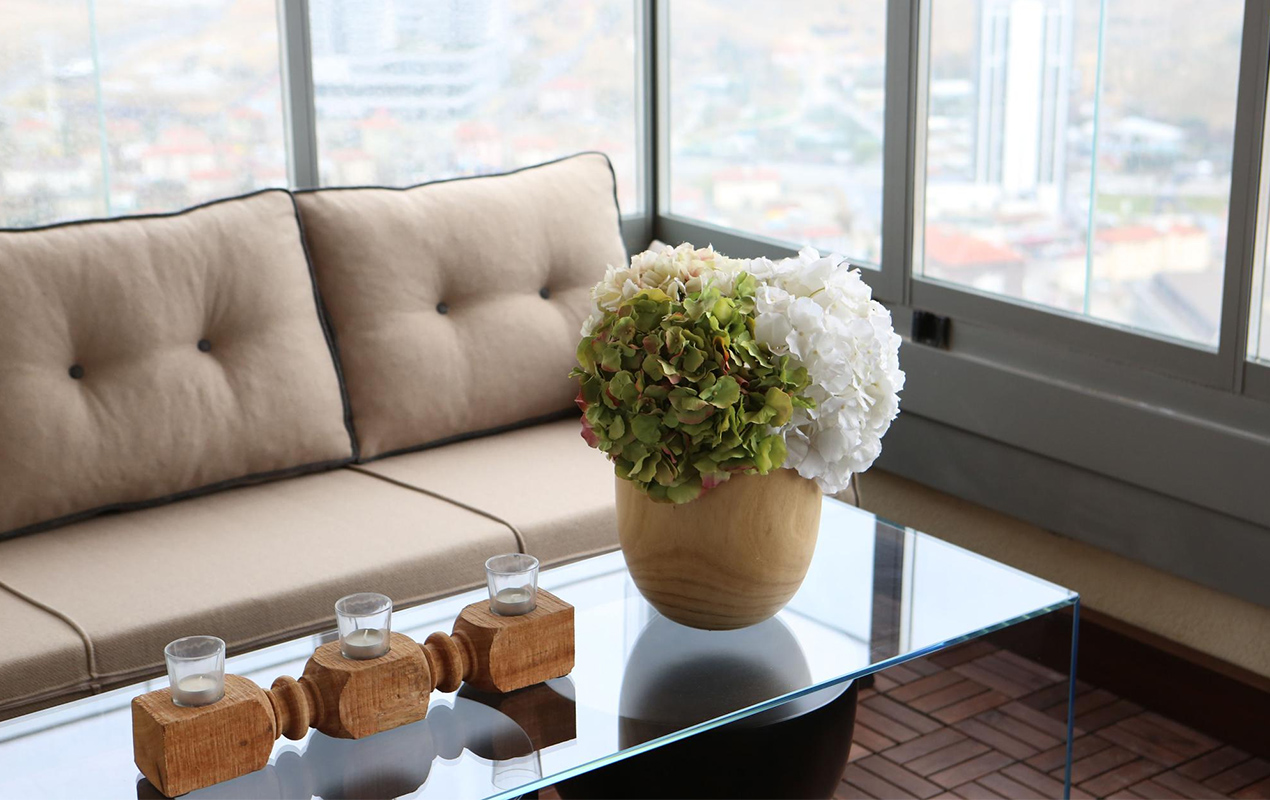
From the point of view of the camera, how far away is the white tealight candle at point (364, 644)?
1.34m

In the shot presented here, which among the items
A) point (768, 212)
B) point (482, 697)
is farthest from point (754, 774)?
point (768, 212)

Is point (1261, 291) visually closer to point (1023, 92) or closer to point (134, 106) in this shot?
point (1023, 92)

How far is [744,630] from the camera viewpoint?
159 centimetres

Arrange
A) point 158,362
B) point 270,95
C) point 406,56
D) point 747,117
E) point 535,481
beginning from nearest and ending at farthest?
point 158,362
point 535,481
point 270,95
point 406,56
point 747,117

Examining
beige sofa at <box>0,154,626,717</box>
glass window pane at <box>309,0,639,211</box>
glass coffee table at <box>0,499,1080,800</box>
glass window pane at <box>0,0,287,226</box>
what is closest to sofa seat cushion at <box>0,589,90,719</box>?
beige sofa at <box>0,154,626,717</box>

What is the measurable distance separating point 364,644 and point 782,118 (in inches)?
72.5

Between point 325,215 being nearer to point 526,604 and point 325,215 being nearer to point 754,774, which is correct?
point 526,604

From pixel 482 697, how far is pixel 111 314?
103 centimetres

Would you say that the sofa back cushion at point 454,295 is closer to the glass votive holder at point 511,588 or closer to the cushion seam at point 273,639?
the cushion seam at point 273,639

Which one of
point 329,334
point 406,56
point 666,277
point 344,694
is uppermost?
point 406,56

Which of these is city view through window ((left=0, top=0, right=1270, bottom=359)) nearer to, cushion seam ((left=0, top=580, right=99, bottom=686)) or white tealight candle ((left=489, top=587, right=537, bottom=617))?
cushion seam ((left=0, top=580, right=99, bottom=686))

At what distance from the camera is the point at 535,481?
86.7 inches

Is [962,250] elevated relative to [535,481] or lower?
elevated

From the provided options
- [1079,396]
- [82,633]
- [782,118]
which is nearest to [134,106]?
[82,633]
